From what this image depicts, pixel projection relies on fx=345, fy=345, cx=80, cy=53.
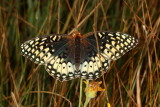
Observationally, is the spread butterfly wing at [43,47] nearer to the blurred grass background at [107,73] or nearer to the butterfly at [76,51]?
the butterfly at [76,51]

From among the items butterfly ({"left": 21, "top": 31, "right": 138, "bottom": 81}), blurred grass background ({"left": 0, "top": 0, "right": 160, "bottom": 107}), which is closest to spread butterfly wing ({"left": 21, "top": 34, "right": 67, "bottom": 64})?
butterfly ({"left": 21, "top": 31, "right": 138, "bottom": 81})

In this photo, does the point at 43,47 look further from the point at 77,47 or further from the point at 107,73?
the point at 107,73

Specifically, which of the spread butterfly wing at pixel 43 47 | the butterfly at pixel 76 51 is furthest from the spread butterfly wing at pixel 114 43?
the spread butterfly wing at pixel 43 47

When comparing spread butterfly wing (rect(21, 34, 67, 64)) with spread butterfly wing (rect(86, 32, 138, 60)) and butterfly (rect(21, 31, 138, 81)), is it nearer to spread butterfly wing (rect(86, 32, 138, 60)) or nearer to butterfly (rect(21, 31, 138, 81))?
butterfly (rect(21, 31, 138, 81))

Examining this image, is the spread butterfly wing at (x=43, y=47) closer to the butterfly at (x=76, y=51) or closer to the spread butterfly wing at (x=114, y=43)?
the butterfly at (x=76, y=51)

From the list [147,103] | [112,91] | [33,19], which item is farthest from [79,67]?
[33,19]

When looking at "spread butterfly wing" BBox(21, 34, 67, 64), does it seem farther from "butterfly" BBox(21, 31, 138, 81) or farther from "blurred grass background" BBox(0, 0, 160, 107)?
"blurred grass background" BBox(0, 0, 160, 107)
